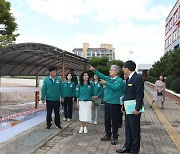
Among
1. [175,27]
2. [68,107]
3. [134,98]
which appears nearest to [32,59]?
[68,107]

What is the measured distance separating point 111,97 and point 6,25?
52.4ft

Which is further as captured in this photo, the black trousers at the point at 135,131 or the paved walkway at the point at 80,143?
the paved walkway at the point at 80,143

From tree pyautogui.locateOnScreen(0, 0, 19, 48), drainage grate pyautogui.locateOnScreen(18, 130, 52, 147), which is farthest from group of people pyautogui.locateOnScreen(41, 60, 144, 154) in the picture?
tree pyautogui.locateOnScreen(0, 0, 19, 48)

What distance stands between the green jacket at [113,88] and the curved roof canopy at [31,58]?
18.0ft

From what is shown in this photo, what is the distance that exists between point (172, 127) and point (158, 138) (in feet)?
6.18

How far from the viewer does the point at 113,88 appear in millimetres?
5586

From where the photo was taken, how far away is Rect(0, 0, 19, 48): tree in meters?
18.6

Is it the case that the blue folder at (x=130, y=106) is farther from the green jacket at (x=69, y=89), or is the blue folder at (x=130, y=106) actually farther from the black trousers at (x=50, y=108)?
the green jacket at (x=69, y=89)

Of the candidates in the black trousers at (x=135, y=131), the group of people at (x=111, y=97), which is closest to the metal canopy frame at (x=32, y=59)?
the group of people at (x=111, y=97)

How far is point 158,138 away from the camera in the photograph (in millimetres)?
6746

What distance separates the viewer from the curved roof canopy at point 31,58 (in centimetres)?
1099

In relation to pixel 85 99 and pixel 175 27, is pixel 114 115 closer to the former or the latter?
pixel 85 99

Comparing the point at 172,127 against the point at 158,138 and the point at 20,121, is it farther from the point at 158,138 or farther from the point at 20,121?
the point at 20,121

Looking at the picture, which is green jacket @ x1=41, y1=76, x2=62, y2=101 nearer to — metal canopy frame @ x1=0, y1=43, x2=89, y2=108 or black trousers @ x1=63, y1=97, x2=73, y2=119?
black trousers @ x1=63, y1=97, x2=73, y2=119
